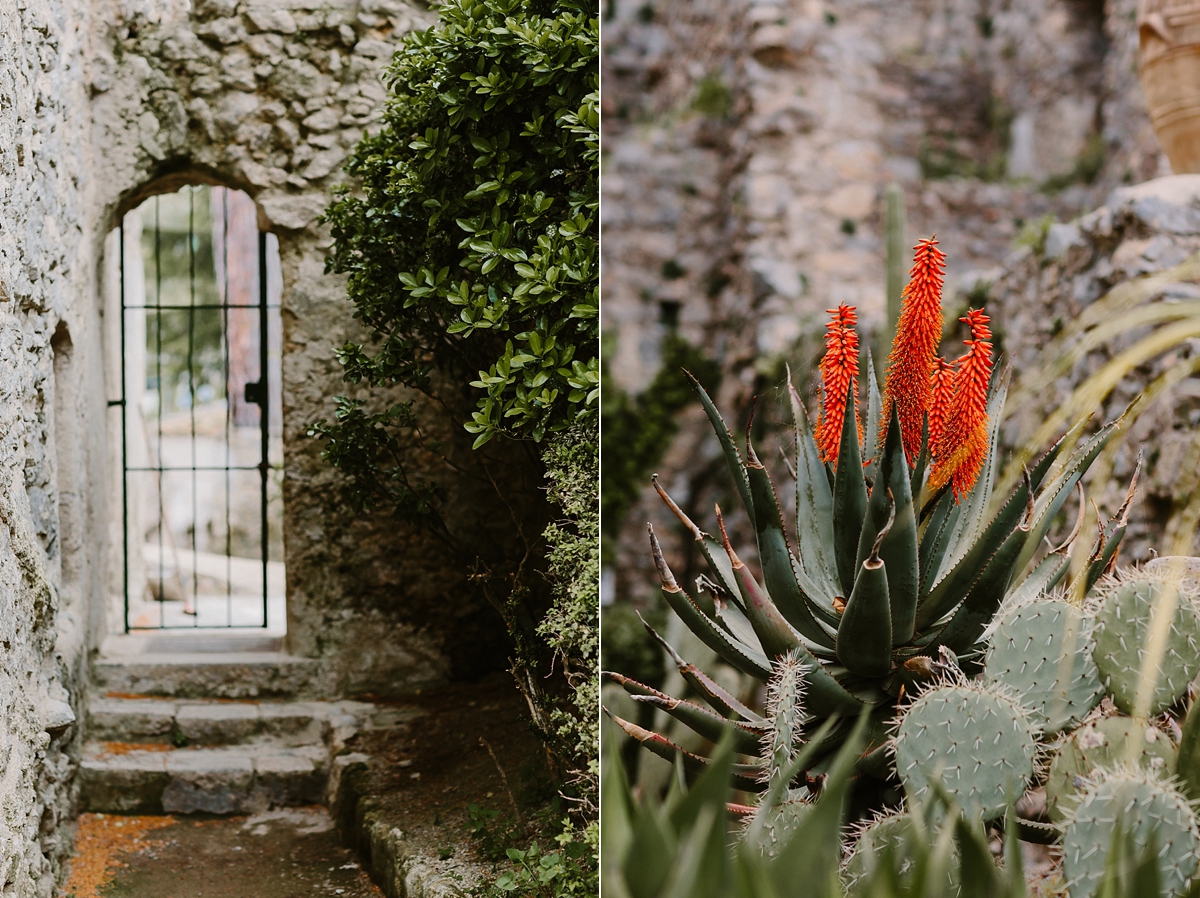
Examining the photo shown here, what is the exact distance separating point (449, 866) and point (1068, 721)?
1024 millimetres

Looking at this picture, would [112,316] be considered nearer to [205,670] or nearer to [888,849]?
[205,670]

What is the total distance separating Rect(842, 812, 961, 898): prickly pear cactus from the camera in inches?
39.6

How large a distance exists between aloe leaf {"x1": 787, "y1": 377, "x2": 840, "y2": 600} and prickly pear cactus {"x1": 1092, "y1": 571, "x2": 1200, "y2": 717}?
31 cm

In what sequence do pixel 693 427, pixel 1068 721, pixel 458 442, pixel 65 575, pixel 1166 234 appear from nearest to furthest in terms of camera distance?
pixel 1068 721 < pixel 1166 234 < pixel 65 575 < pixel 458 442 < pixel 693 427

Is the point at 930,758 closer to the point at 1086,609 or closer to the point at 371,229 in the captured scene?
the point at 1086,609

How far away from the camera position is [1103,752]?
3.32 ft

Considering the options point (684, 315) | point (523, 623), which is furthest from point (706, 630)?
point (684, 315)

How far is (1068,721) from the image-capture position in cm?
107

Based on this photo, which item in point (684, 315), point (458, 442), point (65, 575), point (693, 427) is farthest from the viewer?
point (684, 315)

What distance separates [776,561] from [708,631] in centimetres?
12

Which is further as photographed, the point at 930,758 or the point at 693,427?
the point at 693,427

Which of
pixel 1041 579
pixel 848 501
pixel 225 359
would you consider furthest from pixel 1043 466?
pixel 225 359

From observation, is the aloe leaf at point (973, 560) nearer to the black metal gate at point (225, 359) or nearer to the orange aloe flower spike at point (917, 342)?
the orange aloe flower spike at point (917, 342)

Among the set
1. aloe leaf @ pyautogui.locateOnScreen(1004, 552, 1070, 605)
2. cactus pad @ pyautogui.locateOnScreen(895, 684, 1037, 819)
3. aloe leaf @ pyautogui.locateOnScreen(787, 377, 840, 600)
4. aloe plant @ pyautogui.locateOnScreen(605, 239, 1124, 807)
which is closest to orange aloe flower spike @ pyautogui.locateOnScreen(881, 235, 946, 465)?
aloe plant @ pyautogui.locateOnScreen(605, 239, 1124, 807)
